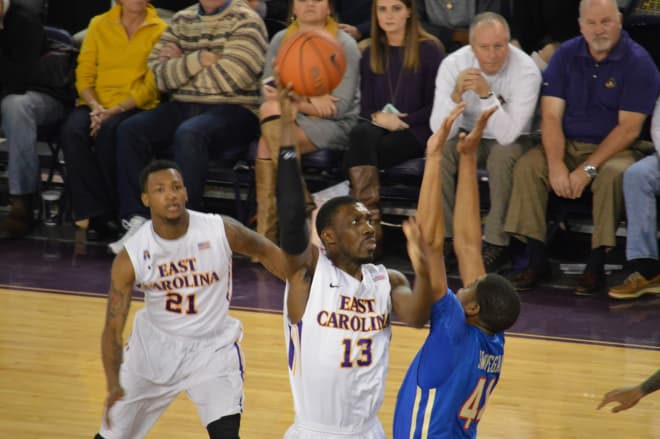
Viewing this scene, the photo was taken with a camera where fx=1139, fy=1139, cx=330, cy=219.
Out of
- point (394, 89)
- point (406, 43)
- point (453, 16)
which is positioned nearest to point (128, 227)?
point (394, 89)

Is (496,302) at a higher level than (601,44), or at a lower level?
lower

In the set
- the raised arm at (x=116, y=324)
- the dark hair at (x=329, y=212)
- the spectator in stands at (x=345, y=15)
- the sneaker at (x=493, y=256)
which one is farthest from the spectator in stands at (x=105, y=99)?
the dark hair at (x=329, y=212)

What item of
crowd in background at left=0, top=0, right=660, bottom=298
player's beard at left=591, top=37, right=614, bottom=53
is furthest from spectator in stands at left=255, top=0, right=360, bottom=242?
player's beard at left=591, top=37, right=614, bottom=53

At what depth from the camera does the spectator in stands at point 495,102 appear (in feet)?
26.6

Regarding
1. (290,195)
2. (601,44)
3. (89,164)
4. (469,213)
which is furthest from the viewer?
(89,164)

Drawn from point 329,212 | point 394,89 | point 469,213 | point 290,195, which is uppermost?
point 290,195

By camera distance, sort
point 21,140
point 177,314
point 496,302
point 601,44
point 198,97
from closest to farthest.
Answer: point 496,302
point 177,314
point 601,44
point 198,97
point 21,140

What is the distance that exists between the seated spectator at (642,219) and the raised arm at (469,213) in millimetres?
3342

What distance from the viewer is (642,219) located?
7.79 metres

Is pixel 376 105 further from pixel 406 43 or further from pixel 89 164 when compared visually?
pixel 89 164

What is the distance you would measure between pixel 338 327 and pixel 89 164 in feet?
17.2

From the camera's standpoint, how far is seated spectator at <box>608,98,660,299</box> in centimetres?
777

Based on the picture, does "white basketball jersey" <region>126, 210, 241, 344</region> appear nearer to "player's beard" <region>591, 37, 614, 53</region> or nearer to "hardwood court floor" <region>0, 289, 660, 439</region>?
"hardwood court floor" <region>0, 289, 660, 439</region>

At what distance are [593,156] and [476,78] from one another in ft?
3.24
